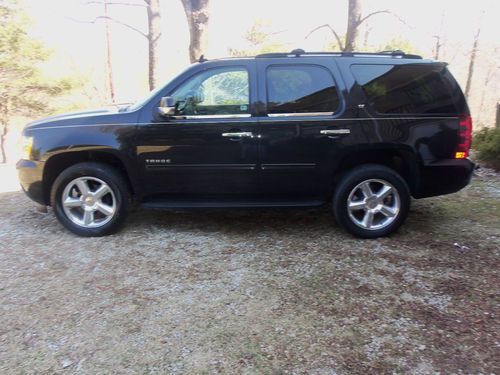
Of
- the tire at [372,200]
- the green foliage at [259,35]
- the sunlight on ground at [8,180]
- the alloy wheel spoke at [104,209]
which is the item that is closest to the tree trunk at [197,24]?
the sunlight on ground at [8,180]

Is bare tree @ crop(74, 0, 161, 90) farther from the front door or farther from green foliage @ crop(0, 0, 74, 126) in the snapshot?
the front door

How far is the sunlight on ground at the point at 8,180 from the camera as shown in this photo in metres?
6.36

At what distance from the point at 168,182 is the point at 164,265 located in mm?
916

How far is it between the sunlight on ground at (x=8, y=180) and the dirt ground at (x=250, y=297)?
1770 mm

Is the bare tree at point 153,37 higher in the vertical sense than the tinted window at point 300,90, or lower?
higher

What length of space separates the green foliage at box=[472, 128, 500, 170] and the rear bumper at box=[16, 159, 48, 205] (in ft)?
21.9

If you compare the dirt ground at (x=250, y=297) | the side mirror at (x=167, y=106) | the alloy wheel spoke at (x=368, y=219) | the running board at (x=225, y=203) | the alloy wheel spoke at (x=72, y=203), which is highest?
the side mirror at (x=167, y=106)

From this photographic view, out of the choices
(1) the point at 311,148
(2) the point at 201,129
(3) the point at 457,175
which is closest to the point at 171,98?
(2) the point at 201,129

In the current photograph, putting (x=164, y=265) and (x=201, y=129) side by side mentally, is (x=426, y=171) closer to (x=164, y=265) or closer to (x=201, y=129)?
(x=201, y=129)

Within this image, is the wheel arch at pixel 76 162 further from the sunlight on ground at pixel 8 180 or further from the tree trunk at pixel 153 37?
the tree trunk at pixel 153 37

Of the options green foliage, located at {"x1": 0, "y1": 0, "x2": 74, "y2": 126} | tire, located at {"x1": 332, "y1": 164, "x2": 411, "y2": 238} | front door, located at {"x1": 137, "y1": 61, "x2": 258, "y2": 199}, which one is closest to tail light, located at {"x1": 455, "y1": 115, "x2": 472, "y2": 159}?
tire, located at {"x1": 332, "y1": 164, "x2": 411, "y2": 238}

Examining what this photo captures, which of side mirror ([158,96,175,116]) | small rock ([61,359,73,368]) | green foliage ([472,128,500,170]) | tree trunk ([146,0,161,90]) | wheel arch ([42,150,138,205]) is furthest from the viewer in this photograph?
tree trunk ([146,0,161,90])

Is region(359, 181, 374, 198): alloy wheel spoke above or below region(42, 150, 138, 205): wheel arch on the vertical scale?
below

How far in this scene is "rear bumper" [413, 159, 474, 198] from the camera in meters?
4.16
